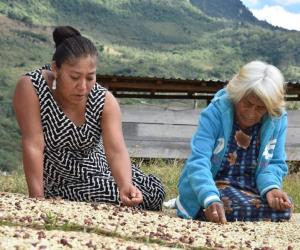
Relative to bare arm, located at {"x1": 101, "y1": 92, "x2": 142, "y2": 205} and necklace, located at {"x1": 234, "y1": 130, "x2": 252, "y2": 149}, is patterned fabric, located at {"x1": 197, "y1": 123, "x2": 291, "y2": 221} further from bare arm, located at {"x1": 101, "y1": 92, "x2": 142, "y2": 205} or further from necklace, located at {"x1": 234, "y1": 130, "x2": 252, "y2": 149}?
bare arm, located at {"x1": 101, "y1": 92, "x2": 142, "y2": 205}

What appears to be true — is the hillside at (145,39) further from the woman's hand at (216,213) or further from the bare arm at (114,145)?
the woman's hand at (216,213)

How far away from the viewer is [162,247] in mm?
3906

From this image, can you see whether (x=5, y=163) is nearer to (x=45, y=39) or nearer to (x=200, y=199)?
(x=200, y=199)

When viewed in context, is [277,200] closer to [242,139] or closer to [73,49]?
[242,139]

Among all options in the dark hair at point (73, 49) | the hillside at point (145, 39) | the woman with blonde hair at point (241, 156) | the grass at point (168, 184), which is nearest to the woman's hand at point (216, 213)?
the woman with blonde hair at point (241, 156)

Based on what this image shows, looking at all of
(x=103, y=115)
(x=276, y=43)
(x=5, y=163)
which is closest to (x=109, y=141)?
(x=103, y=115)

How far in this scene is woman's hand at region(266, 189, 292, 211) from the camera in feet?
18.8

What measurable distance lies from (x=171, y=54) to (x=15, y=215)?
3410 inches

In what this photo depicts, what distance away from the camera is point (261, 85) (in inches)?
211

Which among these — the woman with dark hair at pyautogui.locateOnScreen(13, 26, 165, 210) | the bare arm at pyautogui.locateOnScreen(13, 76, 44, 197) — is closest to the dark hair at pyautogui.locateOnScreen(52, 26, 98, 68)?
the woman with dark hair at pyautogui.locateOnScreen(13, 26, 165, 210)

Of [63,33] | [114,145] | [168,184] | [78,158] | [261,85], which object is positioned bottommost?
[168,184]

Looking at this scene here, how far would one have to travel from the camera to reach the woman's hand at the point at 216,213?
536 centimetres

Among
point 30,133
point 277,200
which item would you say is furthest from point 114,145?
point 277,200

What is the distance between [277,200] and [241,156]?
419 mm
